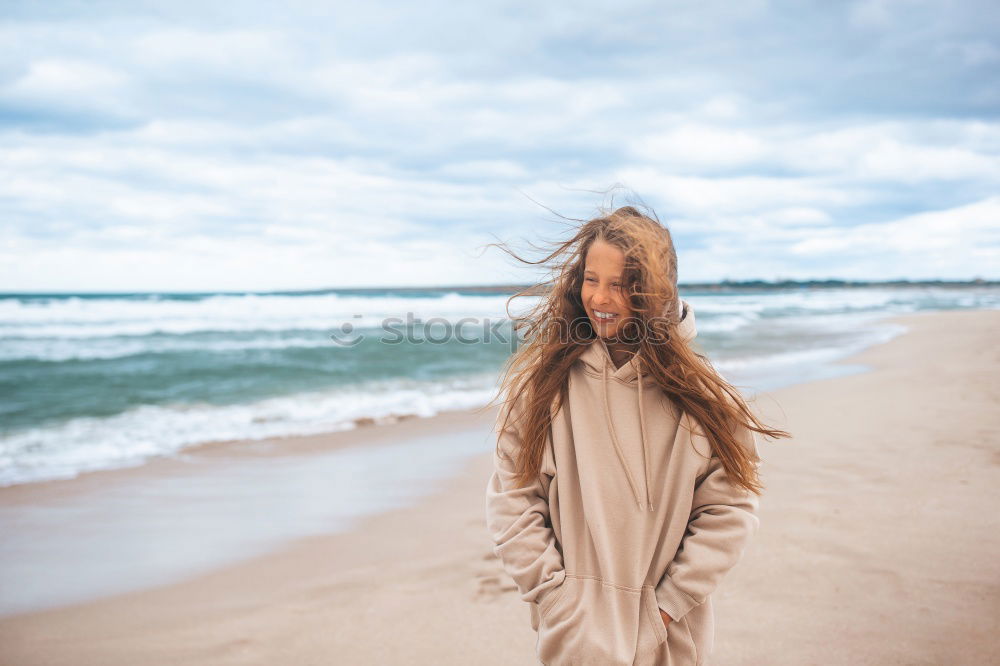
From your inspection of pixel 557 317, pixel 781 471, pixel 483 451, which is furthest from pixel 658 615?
pixel 483 451

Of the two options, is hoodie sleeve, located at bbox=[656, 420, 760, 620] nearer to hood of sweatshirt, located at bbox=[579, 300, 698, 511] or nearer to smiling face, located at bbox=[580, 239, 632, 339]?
hood of sweatshirt, located at bbox=[579, 300, 698, 511]

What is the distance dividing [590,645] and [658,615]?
204 millimetres

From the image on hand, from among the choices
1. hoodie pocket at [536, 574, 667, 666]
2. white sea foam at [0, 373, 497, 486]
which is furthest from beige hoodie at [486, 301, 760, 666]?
white sea foam at [0, 373, 497, 486]

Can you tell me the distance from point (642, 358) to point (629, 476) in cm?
32

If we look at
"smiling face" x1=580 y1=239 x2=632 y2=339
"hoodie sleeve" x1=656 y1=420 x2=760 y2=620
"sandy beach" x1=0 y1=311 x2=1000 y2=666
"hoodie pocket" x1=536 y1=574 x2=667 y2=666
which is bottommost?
"sandy beach" x1=0 y1=311 x2=1000 y2=666

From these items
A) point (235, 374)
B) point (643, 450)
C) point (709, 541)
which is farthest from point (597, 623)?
point (235, 374)

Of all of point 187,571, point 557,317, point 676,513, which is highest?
point 557,317

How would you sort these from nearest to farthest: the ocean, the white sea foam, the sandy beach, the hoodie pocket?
1. the hoodie pocket
2. the sandy beach
3. the white sea foam
4. the ocean

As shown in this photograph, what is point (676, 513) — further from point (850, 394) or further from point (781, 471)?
point (850, 394)

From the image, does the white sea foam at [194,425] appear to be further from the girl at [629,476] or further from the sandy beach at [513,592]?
the girl at [629,476]

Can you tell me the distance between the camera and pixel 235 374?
1227cm

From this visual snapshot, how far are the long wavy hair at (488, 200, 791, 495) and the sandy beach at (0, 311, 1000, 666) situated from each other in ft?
4.86

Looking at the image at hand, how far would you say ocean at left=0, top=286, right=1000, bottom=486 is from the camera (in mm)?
7520

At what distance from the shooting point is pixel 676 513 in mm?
1795
